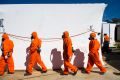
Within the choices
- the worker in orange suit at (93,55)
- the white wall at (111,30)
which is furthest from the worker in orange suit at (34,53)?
the white wall at (111,30)

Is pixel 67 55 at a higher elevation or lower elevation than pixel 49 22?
lower

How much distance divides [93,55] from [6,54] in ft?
12.5

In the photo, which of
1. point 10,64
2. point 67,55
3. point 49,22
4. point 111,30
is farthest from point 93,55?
point 111,30

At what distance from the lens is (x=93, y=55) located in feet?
38.8

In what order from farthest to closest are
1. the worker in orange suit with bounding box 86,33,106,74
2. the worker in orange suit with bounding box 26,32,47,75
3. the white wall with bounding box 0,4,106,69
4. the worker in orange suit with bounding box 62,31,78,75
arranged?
1. the white wall with bounding box 0,4,106,69
2. the worker in orange suit with bounding box 86,33,106,74
3. the worker in orange suit with bounding box 26,32,47,75
4. the worker in orange suit with bounding box 62,31,78,75

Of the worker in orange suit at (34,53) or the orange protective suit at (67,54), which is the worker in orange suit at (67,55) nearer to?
the orange protective suit at (67,54)

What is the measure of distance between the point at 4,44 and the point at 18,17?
1.70 m

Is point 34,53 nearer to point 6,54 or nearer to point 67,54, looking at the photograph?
point 6,54

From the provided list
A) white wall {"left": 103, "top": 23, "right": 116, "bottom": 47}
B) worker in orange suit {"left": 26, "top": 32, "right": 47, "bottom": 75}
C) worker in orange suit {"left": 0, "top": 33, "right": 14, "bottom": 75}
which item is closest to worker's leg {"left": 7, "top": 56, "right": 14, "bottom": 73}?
worker in orange suit {"left": 0, "top": 33, "right": 14, "bottom": 75}

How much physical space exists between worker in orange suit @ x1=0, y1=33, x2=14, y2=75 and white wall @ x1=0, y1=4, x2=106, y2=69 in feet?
2.66

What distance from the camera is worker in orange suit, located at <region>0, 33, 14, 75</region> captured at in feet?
38.2

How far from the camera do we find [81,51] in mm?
12953

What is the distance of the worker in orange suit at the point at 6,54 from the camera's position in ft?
38.2

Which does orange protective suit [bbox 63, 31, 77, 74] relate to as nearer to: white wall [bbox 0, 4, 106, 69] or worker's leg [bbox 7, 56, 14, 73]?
white wall [bbox 0, 4, 106, 69]
